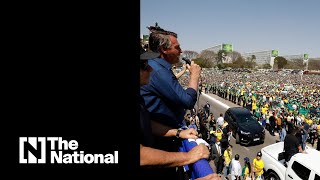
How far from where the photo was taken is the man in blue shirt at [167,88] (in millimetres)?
2215

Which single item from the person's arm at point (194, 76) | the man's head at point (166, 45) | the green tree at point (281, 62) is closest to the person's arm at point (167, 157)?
the person's arm at point (194, 76)

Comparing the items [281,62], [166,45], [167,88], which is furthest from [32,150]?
[281,62]

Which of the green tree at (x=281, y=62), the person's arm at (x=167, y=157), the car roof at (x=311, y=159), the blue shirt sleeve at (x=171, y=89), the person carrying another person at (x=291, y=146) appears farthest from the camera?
the green tree at (x=281, y=62)

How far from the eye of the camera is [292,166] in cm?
820

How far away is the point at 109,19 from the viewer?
1.15m

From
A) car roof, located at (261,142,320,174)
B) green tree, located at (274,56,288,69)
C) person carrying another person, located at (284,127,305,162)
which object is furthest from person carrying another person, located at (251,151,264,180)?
green tree, located at (274,56,288,69)

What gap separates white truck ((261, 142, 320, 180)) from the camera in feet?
25.2

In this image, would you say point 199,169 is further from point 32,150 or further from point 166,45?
point 166,45

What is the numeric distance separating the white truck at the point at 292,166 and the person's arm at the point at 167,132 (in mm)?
6261

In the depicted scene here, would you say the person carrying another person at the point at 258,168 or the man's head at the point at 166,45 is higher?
the man's head at the point at 166,45

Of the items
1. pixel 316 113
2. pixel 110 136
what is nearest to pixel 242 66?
pixel 316 113

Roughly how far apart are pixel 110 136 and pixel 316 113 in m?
21.3

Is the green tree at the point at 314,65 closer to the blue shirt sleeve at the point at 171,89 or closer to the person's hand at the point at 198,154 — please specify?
the blue shirt sleeve at the point at 171,89

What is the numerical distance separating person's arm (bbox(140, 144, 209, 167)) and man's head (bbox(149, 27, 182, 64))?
3.00ft
